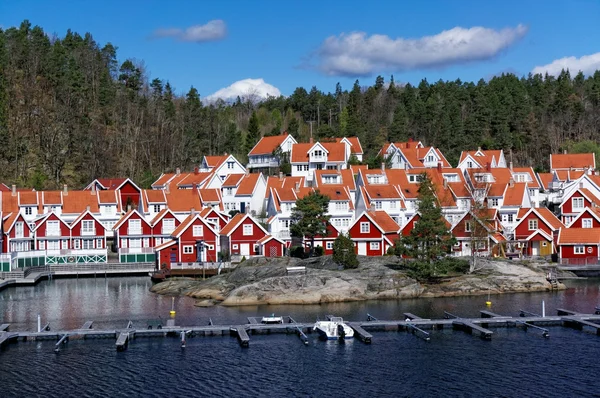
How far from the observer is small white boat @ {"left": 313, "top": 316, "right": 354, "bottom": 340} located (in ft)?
143

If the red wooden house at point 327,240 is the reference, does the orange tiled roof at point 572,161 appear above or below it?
above

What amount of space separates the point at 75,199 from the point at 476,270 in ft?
136

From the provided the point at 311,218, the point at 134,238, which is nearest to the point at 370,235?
the point at 311,218

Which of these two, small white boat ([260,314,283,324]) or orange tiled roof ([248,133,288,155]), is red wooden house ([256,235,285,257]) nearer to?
small white boat ([260,314,283,324])

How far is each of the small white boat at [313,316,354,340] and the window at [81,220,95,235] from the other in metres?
35.7

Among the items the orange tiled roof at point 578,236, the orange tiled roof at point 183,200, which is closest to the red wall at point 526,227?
the orange tiled roof at point 578,236

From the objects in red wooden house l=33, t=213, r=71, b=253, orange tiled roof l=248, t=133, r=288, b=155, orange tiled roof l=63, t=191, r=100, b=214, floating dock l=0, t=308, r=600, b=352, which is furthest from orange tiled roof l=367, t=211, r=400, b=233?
orange tiled roof l=248, t=133, r=288, b=155

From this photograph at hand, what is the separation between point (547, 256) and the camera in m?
70.1

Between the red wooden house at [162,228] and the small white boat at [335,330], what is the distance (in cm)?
3313

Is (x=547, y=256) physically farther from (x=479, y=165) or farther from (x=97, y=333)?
(x=97, y=333)

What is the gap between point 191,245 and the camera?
69.9 meters

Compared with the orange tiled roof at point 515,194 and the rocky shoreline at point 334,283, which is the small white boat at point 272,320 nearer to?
the rocky shoreline at point 334,283

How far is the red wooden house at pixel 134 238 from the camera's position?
7250 cm

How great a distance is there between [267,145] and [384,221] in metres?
35.4
